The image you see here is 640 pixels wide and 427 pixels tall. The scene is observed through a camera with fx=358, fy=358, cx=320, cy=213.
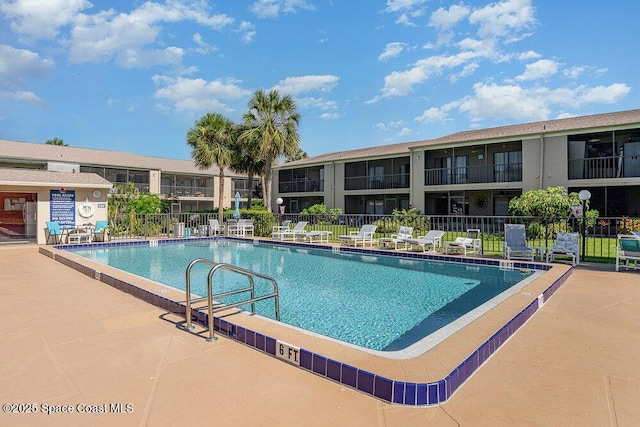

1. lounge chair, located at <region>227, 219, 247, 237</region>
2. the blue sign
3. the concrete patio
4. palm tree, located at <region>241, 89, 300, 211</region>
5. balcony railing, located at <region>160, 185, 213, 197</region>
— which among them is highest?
palm tree, located at <region>241, 89, 300, 211</region>

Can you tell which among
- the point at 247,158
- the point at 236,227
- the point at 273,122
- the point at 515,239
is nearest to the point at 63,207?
the point at 236,227

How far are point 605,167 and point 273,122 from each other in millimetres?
18708

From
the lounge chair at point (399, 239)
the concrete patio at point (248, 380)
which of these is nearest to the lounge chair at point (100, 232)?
the concrete patio at point (248, 380)

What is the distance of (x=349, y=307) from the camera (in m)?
6.89

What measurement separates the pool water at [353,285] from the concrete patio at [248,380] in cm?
174

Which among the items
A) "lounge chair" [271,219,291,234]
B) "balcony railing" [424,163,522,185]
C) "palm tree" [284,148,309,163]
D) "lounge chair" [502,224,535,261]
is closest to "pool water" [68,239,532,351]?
"lounge chair" [502,224,535,261]

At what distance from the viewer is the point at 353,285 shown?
8.77 meters

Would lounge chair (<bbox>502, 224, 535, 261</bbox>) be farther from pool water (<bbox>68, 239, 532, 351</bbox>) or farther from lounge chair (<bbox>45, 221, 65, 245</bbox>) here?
lounge chair (<bbox>45, 221, 65, 245</bbox>)

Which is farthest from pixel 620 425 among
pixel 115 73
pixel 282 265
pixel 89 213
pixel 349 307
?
pixel 115 73

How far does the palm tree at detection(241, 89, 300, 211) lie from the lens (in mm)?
22906

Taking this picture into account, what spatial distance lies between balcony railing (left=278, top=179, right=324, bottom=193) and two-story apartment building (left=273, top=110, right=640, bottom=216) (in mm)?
95

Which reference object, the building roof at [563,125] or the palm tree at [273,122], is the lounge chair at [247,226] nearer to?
the palm tree at [273,122]

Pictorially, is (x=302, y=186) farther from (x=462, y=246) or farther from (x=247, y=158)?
(x=462, y=246)

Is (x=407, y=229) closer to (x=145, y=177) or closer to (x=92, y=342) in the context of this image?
(x=92, y=342)
